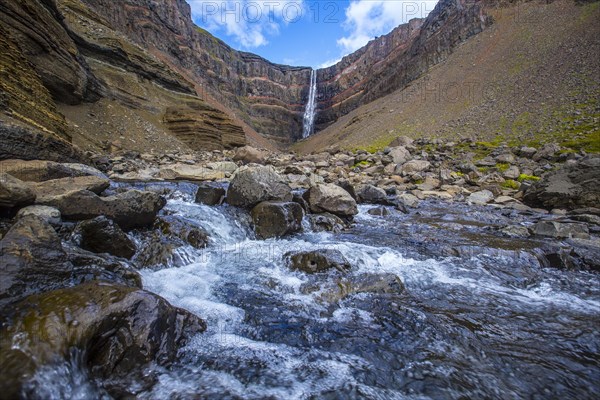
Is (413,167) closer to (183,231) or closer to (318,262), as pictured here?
(318,262)

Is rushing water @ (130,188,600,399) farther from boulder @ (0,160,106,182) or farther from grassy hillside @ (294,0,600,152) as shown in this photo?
grassy hillside @ (294,0,600,152)

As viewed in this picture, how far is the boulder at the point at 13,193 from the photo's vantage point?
4.98 m

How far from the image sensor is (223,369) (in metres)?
3.16

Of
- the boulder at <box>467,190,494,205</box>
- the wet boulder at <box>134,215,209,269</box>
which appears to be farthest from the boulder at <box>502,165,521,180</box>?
the wet boulder at <box>134,215,209,269</box>

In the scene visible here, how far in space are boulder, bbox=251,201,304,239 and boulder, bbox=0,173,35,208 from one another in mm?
5054

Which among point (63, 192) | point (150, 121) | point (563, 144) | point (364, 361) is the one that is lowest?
point (364, 361)

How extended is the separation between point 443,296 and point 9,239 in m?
6.51

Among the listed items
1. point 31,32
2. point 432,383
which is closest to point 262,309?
point 432,383

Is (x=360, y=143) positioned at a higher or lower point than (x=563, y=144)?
higher

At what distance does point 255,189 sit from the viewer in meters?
9.37

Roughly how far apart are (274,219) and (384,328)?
A: 5037 millimetres

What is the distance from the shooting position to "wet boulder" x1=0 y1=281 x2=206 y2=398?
2316 mm

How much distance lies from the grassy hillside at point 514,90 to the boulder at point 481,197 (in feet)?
36.4

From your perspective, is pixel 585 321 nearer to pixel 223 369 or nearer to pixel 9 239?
pixel 223 369
